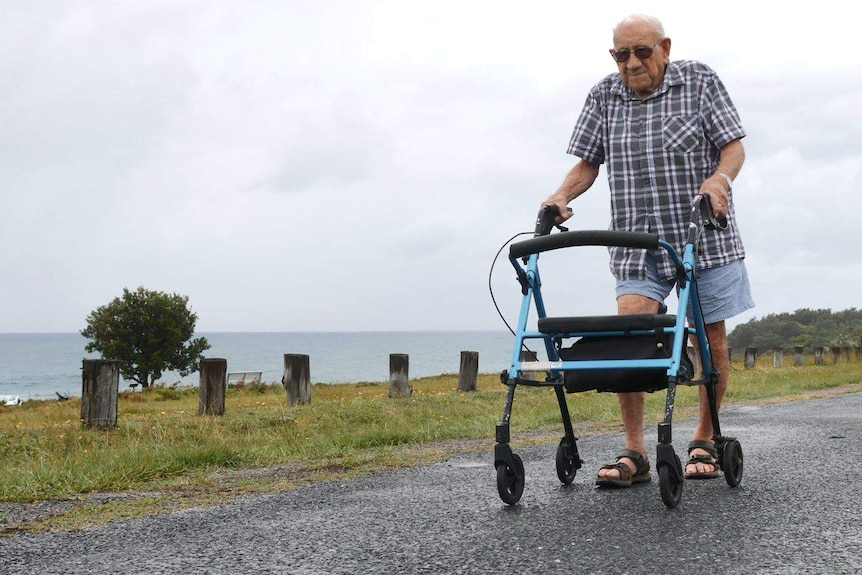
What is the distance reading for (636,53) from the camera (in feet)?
14.2

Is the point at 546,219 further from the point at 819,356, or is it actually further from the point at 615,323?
the point at 819,356

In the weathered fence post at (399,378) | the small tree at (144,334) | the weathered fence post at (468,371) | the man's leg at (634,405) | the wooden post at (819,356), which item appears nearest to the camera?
the man's leg at (634,405)

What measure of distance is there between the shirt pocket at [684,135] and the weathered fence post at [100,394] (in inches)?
249

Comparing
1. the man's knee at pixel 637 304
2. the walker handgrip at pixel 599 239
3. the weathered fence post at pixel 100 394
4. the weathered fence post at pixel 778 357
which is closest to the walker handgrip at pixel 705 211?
the walker handgrip at pixel 599 239

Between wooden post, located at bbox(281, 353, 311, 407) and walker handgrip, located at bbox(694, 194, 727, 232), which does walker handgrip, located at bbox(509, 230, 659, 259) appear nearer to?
walker handgrip, located at bbox(694, 194, 727, 232)

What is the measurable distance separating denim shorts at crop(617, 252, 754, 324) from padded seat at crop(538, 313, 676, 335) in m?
0.78

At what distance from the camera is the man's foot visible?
173 inches

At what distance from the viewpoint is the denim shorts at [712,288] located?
448cm

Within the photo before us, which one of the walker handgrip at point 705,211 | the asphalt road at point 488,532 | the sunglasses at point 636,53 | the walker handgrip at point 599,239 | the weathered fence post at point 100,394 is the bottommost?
the asphalt road at point 488,532

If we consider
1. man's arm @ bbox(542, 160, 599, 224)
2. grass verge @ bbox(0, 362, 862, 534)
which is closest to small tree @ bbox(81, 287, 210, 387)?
grass verge @ bbox(0, 362, 862, 534)

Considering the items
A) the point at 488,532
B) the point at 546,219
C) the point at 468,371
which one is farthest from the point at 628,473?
the point at 468,371

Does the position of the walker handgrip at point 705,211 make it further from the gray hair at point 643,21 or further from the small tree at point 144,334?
the small tree at point 144,334

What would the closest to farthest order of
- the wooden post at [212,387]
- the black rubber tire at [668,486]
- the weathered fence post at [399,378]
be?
the black rubber tire at [668,486], the wooden post at [212,387], the weathered fence post at [399,378]

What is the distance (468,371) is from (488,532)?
1265 centimetres
